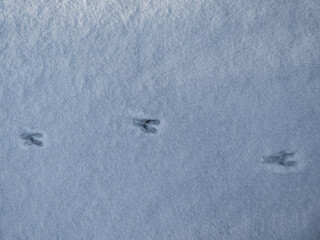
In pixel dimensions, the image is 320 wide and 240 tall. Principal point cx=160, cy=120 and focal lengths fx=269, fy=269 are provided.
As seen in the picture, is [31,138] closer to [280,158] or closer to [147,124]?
[147,124]

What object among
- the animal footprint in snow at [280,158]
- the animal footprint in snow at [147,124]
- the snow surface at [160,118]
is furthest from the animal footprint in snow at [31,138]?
the animal footprint in snow at [280,158]

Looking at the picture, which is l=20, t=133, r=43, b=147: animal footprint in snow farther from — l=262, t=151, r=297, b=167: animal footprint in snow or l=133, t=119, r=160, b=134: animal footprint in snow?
l=262, t=151, r=297, b=167: animal footprint in snow

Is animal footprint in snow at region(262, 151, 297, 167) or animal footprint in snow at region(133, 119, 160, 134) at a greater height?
animal footprint in snow at region(133, 119, 160, 134)

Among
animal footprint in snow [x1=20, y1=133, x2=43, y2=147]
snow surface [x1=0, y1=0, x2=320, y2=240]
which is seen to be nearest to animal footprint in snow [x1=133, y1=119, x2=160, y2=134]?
snow surface [x1=0, y1=0, x2=320, y2=240]

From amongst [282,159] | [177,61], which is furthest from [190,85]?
[282,159]

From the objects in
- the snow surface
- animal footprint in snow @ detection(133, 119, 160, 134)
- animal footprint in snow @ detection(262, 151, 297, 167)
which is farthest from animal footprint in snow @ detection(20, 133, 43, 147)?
animal footprint in snow @ detection(262, 151, 297, 167)

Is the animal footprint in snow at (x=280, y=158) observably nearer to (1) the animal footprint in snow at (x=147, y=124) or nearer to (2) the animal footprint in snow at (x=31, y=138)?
(1) the animal footprint in snow at (x=147, y=124)

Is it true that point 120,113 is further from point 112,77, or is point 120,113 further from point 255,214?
point 255,214
